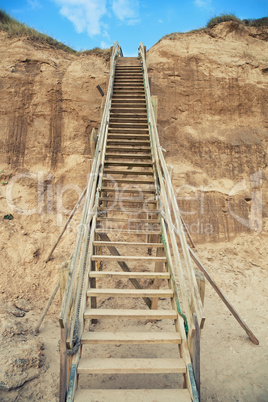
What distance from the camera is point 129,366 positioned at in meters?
2.80

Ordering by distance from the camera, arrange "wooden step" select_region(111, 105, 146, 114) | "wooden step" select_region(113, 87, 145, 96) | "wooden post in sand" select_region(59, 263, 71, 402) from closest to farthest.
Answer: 1. "wooden post in sand" select_region(59, 263, 71, 402)
2. "wooden step" select_region(111, 105, 146, 114)
3. "wooden step" select_region(113, 87, 145, 96)

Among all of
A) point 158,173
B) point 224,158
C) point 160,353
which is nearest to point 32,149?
point 158,173

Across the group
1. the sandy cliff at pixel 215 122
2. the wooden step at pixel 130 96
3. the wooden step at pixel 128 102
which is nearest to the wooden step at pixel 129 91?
the wooden step at pixel 130 96

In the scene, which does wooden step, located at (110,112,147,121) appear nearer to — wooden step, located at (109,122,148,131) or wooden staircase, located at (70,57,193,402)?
wooden staircase, located at (70,57,193,402)

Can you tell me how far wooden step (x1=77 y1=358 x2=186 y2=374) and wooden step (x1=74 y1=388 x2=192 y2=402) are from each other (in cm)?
17

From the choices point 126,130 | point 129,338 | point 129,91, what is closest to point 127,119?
point 126,130

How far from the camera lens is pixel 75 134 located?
9523 millimetres

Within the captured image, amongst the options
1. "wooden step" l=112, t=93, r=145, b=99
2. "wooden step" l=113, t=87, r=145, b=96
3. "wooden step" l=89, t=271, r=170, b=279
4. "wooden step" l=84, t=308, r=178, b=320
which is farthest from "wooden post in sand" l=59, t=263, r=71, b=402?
"wooden step" l=113, t=87, r=145, b=96

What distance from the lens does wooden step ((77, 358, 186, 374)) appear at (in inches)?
Answer: 108

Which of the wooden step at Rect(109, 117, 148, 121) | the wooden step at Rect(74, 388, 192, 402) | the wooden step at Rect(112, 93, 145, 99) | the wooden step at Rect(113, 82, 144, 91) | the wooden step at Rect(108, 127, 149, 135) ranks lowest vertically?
the wooden step at Rect(74, 388, 192, 402)

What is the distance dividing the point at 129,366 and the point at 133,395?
0.26 metres

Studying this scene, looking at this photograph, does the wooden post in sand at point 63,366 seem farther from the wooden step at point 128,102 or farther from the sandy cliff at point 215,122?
the wooden step at point 128,102

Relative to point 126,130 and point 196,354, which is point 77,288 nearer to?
point 196,354

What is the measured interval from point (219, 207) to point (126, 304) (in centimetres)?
453
